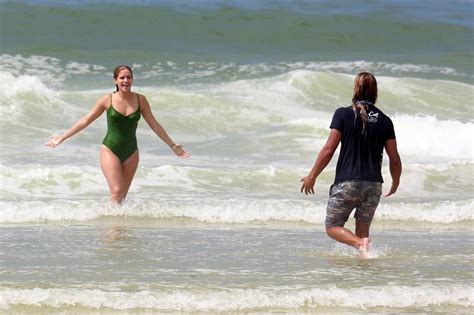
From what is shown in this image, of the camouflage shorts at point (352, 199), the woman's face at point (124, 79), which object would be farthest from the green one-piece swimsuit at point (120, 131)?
the camouflage shorts at point (352, 199)

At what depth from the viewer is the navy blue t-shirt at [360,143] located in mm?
7914

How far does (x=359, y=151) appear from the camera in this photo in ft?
26.2

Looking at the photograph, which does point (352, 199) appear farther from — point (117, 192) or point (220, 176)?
point (220, 176)

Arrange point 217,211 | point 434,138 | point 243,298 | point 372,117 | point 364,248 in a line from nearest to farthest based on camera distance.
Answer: point 243,298 → point 372,117 → point 364,248 → point 217,211 → point 434,138

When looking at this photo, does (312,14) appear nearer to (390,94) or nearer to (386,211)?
(390,94)

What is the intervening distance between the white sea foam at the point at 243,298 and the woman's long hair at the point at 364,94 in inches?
53.0

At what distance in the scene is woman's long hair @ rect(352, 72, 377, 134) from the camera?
7.92 m

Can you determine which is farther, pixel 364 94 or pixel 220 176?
pixel 220 176

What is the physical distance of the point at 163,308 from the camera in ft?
22.0

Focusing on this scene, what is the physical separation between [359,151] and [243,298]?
1.65 metres

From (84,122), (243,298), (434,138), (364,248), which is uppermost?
(434,138)

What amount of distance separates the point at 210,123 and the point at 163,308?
11.3 m

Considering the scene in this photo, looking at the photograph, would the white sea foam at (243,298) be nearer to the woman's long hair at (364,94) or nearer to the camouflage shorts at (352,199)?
the camouflage shorts at (352,199)

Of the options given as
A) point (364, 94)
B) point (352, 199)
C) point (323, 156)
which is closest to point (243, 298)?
point (323, 156)
